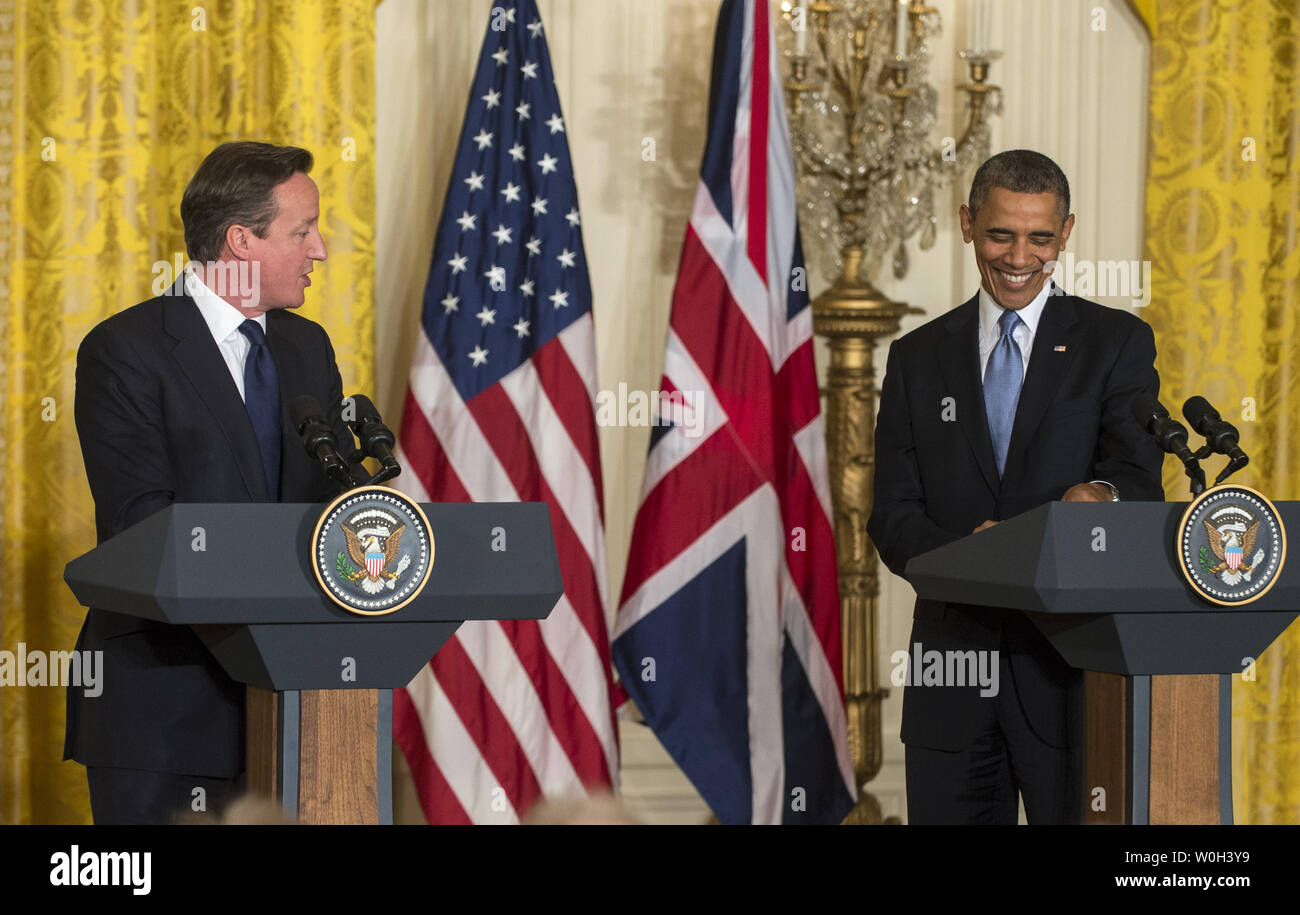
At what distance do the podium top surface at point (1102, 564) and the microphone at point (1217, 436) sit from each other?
0.10 metres

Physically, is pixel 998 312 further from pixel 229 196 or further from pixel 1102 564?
pixel 229 196

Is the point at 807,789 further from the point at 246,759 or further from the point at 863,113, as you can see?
the point at 246,759

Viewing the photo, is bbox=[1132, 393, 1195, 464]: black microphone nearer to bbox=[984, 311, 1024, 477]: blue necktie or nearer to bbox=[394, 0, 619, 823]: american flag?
bbox=[984, 311, 1024, 477]: blue necktie

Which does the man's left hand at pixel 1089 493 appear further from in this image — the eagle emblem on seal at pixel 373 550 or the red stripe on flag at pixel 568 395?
the red stripe on flag at pixel 568 395

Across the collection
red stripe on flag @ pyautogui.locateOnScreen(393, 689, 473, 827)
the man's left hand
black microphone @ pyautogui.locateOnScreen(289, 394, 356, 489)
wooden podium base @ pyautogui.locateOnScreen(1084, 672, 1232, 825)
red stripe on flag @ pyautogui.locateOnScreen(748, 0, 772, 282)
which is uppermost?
red stripe on flag @ pyautogui.locateOnScreen(748, 0, 772, 282)

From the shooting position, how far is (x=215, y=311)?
267 cm

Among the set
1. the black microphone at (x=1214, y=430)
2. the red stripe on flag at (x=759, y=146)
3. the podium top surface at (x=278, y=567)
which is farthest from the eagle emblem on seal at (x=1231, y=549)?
the red stripe on flag at (x=759, y=146)

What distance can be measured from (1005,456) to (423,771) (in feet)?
7.03

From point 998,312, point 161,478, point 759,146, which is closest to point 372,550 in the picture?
point 161,478

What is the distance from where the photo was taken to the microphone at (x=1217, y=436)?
2287 millimetres

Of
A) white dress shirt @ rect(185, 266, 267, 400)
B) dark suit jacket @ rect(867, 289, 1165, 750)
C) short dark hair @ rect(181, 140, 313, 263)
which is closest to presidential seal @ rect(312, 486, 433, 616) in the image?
white dress shirt @ rect(185, 266, 267, 400)

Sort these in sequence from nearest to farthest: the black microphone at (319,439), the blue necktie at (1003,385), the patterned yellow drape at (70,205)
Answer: the black microphone at (319,439)
the blue necktie at (1003,385)
the patterned yellow drape at (70,205)

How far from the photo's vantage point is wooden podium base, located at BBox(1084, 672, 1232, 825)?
227 cm

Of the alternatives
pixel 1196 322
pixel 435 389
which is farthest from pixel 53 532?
pixel 1196 322
